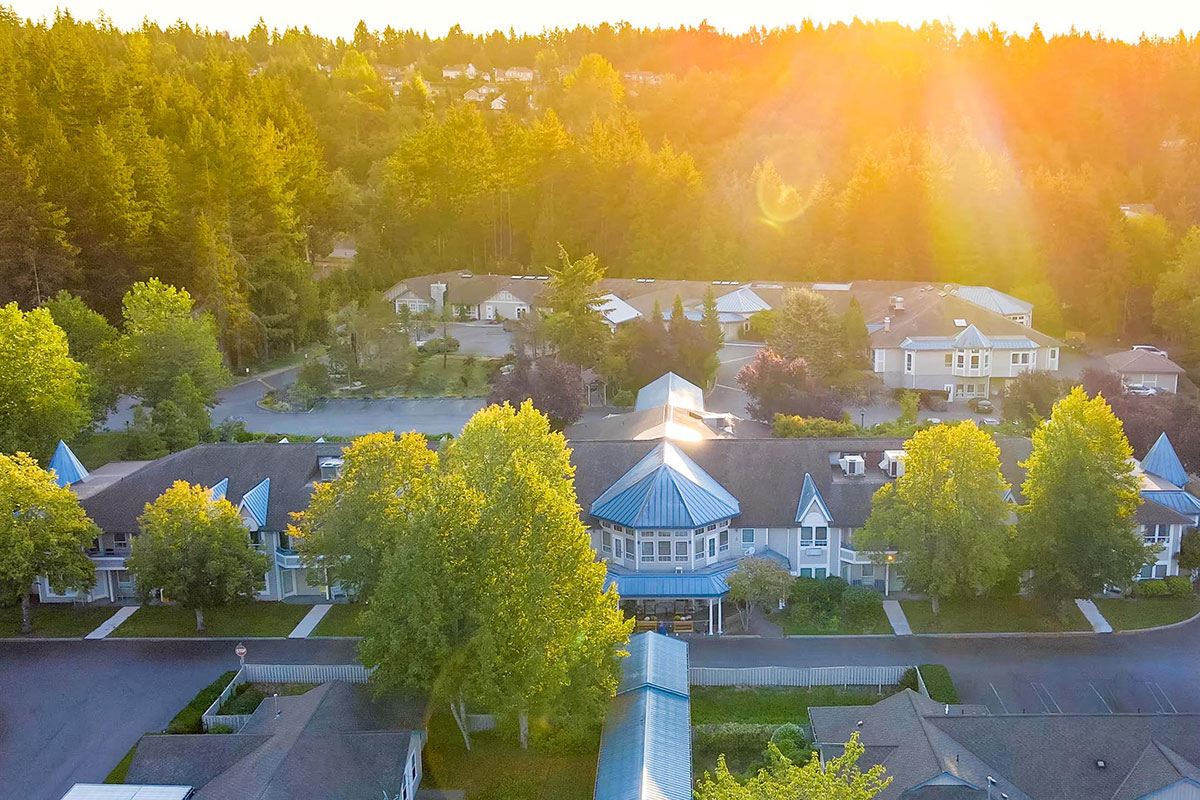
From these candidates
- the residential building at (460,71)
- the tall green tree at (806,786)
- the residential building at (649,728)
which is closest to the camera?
the tall green tree at (806,786)

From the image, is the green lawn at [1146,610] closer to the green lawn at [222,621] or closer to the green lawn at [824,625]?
the green lawn at [824,625]

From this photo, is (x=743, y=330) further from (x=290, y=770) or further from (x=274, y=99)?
(x=290, y=770)

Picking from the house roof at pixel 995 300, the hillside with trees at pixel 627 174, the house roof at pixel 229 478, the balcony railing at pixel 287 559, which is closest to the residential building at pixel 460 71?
the hillside with trees at pixel 627 174

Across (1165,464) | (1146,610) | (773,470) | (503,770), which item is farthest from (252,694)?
(1165,464)

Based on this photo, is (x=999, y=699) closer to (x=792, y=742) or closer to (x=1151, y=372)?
(x=792, y=742)

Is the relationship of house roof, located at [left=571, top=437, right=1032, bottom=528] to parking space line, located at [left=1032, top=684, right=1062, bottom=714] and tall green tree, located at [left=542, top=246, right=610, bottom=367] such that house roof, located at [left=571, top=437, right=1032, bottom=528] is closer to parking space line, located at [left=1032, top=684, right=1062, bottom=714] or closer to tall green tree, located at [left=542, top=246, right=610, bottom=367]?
parking space line, located at [left=1032, top=684, right=1062, bottom=714]

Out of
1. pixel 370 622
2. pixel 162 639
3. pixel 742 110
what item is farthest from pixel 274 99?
pixel 370 622
